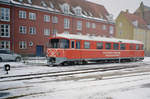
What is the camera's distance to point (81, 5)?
4450 cm

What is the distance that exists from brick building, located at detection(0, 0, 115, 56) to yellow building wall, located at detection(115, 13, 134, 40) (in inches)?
552

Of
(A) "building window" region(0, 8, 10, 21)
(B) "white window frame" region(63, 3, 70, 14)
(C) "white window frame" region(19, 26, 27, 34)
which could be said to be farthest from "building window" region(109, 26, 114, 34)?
(A) "building window" region(0, 8, 10, 21)

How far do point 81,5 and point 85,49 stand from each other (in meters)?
27.5

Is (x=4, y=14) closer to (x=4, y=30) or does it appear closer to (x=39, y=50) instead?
(x=4, y=30)

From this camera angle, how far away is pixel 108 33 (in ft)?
159

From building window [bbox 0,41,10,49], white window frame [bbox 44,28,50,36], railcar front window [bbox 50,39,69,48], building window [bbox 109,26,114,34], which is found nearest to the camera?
railcar front window [bbox 50,39,69,48]

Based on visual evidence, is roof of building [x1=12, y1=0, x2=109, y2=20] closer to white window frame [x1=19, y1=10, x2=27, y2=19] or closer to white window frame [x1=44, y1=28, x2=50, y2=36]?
white window frame [x1=19, y1=10, x2=27, y2=19]

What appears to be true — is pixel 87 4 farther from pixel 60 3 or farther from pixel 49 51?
pixel 49 51

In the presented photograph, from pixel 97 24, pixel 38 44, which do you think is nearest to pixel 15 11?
pixel 38 44

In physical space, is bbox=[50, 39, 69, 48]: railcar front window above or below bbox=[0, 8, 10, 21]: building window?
below

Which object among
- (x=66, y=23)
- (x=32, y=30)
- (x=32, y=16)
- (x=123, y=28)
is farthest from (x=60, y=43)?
(x=123, y=28)

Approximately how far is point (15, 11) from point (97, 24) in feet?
69.9

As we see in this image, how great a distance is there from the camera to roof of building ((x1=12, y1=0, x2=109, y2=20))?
34.8m

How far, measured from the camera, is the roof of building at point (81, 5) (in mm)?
34850
